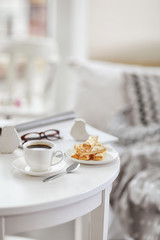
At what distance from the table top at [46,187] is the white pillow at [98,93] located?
964mm

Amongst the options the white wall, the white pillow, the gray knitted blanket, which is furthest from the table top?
the white wall

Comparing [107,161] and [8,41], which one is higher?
[8,41]

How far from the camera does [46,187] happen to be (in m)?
0.76

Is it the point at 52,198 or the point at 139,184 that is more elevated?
the point at 52,198

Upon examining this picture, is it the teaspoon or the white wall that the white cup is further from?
the white wall

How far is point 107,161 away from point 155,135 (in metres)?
0.84

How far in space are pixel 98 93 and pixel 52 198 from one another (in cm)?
126

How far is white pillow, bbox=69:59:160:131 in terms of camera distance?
6.16 ft

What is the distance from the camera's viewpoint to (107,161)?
90 cm

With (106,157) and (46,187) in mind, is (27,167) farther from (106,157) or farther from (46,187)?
(106,157)

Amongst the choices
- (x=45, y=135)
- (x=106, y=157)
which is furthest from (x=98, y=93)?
(x=106, y=157)

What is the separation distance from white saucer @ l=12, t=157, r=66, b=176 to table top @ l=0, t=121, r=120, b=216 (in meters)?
0.01

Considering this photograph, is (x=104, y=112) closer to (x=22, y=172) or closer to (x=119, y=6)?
(x=119, y=6)

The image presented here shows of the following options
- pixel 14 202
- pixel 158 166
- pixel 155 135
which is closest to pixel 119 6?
pixel 155 135
